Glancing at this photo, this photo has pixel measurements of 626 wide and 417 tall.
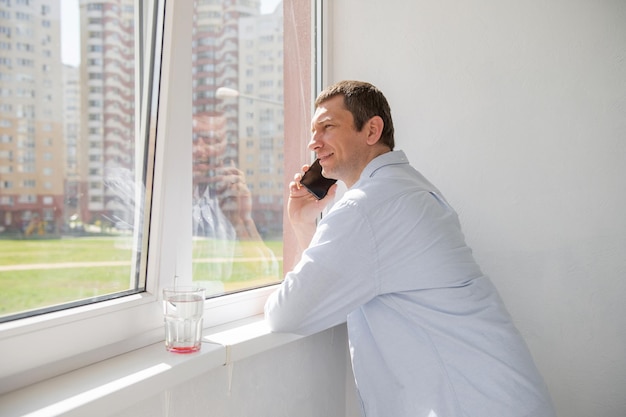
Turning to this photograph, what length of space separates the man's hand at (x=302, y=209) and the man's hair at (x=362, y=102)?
0.83 feet

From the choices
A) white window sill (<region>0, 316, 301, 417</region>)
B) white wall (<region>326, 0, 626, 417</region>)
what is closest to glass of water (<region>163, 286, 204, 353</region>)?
white window sill (<region>0, 316, 301, 417</region>)

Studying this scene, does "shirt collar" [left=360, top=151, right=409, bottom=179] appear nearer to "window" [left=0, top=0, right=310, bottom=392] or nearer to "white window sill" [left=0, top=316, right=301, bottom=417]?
"window" [left=0, top=0, right=310, bottom=392]

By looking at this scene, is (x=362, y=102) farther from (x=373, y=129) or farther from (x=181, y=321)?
(x=181, y=321)

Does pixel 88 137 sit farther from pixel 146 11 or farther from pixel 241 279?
pixel 241 279

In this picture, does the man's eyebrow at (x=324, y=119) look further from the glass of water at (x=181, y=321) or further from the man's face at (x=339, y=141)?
the glass of water at (x=181, y=321)

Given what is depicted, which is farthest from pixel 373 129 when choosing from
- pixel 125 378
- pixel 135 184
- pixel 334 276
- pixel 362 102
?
pixel 125 378

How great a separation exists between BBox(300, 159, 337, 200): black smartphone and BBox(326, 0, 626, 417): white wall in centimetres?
41

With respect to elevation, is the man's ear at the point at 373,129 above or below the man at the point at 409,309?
above

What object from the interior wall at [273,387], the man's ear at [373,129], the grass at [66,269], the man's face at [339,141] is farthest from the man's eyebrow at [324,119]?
the interior wall at [273,387]

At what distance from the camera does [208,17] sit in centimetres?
163

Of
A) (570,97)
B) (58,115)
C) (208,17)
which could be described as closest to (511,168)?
(570,97)

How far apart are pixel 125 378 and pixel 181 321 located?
0.77ft

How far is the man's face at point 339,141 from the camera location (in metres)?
1.77

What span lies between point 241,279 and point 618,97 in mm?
1305
